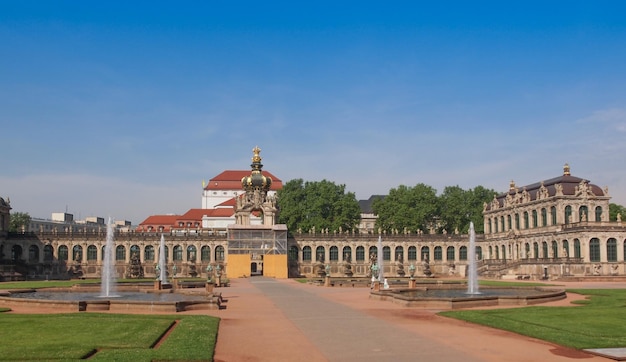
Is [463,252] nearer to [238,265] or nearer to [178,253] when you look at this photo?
[238,265]

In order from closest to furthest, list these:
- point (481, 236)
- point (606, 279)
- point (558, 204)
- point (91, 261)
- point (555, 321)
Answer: point (555, 321) → point (606, 279) → point (558, 204) → point (91, 261) → point (481, 236)

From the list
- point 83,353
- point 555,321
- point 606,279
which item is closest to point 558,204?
point 606,279

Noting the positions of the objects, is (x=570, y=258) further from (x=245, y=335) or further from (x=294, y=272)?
(x=245, y=335)

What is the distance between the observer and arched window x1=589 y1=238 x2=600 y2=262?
72.3 meters

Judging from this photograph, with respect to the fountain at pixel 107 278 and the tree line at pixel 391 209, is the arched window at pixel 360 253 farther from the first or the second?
the fountain at pixel 107 278

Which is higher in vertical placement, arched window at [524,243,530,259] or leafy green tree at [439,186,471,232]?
leafy green tree at [439,186,471,232]

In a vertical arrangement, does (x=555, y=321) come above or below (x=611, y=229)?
below

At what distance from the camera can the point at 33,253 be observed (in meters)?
85.0

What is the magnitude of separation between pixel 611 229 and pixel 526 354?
2425 inches

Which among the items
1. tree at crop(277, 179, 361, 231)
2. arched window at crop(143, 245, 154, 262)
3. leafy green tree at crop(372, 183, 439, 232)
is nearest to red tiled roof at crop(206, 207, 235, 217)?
tree at crop(277, 179, 361, 231)

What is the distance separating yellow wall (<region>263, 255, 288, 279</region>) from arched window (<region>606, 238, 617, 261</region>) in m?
37.8

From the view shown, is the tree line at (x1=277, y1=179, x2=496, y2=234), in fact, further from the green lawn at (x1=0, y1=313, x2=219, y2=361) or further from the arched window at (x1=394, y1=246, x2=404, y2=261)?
the green lawn at (x1=0, y1=313, x2=219, y2=361)

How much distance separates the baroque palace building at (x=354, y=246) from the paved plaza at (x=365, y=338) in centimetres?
4230

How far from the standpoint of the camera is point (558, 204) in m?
78.2
